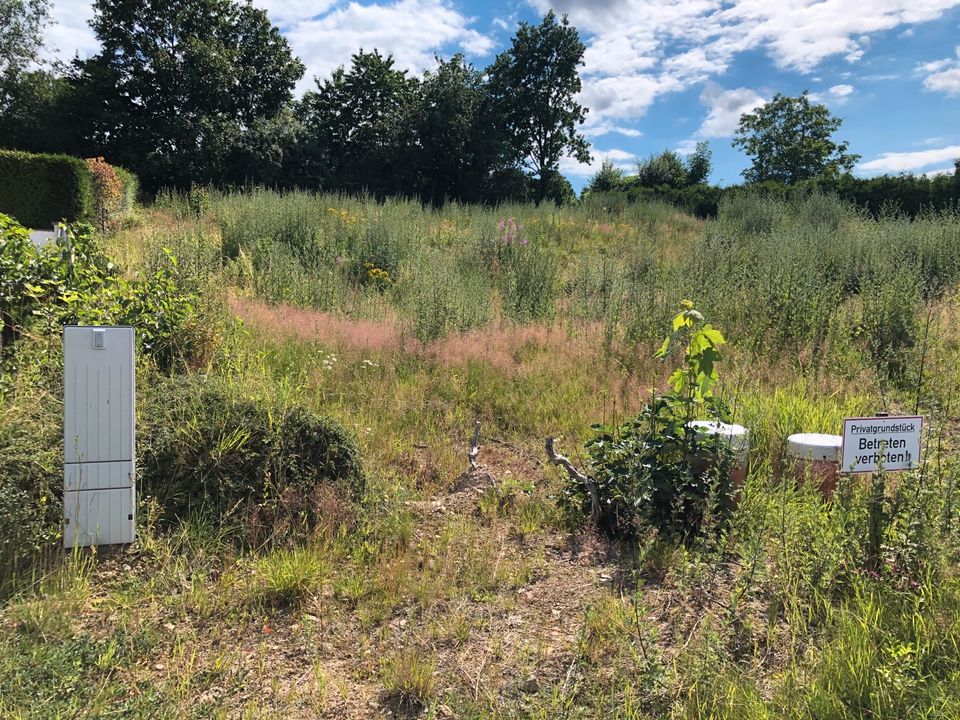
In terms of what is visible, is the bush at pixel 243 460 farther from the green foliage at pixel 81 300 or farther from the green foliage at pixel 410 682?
the green foliage at pixel 410 682

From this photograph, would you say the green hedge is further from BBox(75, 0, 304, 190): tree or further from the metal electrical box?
the metal electrical box

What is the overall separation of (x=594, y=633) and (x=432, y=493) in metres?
1.57

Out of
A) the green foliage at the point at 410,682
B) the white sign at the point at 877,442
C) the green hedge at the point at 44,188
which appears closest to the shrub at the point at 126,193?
the green hedge at the point at 44,188

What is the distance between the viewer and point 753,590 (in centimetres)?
265

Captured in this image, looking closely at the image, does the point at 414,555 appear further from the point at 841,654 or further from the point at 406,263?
the point at 406,263

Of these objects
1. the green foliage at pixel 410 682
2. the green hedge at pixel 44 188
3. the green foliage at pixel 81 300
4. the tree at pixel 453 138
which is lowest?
the green foliage at pixel 410 682

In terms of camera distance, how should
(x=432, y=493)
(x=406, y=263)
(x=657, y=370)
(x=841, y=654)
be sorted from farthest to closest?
(x=406, y=263) → (x=657, y=370) → (x=432, y=493) → (x=841, y=654)

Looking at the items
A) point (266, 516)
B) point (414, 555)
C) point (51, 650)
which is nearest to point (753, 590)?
point (414, 555)

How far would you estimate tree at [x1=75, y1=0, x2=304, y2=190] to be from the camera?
75.8ft

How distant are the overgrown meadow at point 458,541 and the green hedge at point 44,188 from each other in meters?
9.69

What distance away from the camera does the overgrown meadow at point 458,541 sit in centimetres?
212

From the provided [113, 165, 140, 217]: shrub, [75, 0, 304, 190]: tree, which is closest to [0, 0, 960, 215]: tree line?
[75, 0, 304, 190]: tree

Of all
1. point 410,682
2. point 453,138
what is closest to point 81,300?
point 410,682

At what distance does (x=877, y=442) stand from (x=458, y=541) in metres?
2.07
